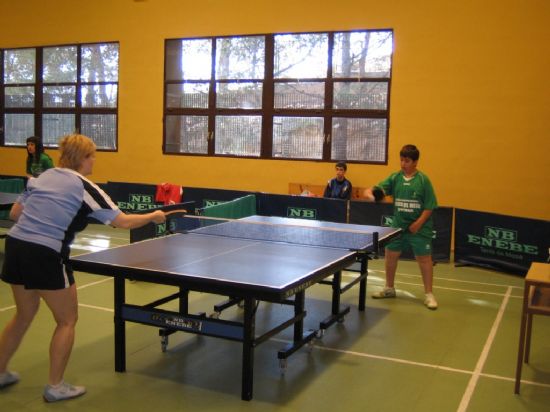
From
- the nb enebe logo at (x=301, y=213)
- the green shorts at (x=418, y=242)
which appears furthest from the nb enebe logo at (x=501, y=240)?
the green shorts at (x=418, y=242)

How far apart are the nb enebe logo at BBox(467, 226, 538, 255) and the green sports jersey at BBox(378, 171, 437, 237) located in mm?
2432

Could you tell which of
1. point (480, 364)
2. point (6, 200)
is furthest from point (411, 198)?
point (6, 200)

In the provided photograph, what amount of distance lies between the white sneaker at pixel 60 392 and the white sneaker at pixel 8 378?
337mm

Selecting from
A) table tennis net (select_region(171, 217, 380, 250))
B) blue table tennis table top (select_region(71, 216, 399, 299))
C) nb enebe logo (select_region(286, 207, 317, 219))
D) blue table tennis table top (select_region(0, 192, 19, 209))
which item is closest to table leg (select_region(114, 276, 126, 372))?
blue table tennis table top (select_region(71, 216, 399, 299))

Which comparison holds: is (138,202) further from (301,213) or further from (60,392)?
(60,392)

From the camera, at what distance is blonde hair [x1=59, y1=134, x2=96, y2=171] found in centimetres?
358

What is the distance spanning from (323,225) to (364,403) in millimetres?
2631

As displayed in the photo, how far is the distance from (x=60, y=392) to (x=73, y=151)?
1449mm

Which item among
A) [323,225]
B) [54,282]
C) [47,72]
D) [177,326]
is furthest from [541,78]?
[47,72]

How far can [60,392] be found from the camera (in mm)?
3689

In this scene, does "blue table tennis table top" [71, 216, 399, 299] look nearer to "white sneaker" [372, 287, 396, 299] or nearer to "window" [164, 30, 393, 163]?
"white sneaker" [372, 287, 396, 299]

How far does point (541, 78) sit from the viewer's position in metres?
9.22

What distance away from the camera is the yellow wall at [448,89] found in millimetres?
9328

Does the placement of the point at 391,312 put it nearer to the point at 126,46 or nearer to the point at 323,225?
the point at 323,225
